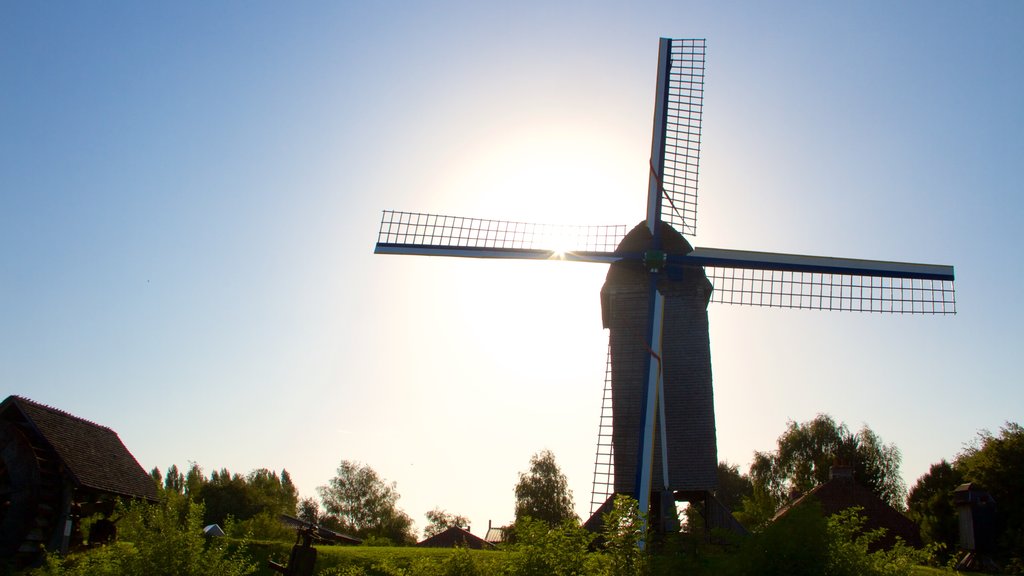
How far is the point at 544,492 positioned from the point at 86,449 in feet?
130

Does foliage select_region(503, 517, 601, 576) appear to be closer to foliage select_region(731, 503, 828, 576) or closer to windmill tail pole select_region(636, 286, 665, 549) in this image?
foliage select_region(731, 503, 828, 576)

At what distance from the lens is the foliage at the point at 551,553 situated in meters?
13.0

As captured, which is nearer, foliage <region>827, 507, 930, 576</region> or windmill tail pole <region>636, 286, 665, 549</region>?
foliage <region>827, 507, 930, 576</region>

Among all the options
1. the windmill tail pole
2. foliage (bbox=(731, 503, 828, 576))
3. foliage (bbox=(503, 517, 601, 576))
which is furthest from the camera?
the windmill tail pole

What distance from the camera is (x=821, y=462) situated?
62.2m

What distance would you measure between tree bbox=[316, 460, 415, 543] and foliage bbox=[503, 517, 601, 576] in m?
71.3

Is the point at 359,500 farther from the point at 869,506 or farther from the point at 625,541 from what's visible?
the point at 625,541

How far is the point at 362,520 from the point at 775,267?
6662 centimetres

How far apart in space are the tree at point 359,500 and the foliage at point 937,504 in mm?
48103

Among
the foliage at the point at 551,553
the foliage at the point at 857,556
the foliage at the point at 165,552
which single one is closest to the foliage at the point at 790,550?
the foliage at the point at 857,556

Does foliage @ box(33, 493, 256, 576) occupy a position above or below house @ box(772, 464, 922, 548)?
below

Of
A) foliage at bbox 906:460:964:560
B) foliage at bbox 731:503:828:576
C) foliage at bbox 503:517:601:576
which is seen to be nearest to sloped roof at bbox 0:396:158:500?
foliage at bbox 503:517:601:576

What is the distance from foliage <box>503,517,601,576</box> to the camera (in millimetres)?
13023

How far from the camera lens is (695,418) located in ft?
79.5
